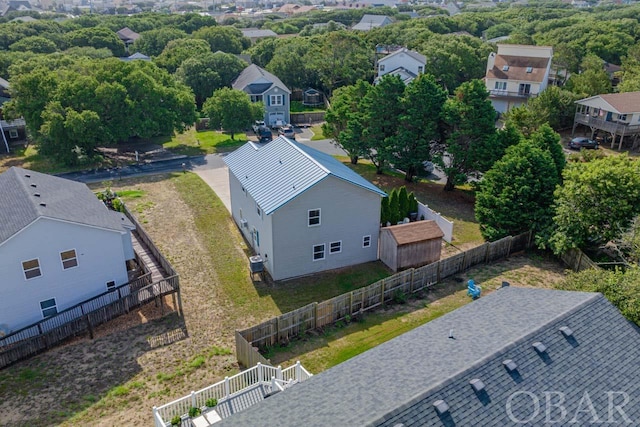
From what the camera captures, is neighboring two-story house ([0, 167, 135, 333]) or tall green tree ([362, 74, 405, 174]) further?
tall green tree ([362, 74, 405, 174])

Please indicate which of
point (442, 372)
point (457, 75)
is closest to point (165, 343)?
point (442, 372)

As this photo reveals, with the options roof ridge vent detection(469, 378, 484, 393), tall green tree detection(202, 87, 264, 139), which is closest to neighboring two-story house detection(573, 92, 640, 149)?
tall green tree detection(202, 87, 264, 139)

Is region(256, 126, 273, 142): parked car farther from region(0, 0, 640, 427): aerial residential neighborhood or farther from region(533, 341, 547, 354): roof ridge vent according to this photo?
region(533, 341, 547, 354): roof ridge vent

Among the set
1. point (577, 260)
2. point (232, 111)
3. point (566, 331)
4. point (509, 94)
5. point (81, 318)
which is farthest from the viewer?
point (509, 94)

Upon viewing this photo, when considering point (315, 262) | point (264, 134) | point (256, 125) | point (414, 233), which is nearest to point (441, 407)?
point (315, 262)

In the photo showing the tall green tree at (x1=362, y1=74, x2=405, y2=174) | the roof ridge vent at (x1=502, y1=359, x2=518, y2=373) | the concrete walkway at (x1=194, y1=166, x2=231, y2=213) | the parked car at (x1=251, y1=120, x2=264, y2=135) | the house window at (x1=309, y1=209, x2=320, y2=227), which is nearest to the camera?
the roof ridge vent at (x1=502, y1=359, x2=518, y2=373)

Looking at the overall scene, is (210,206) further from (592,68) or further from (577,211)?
(592,68)

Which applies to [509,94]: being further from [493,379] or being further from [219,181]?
[493,379]
